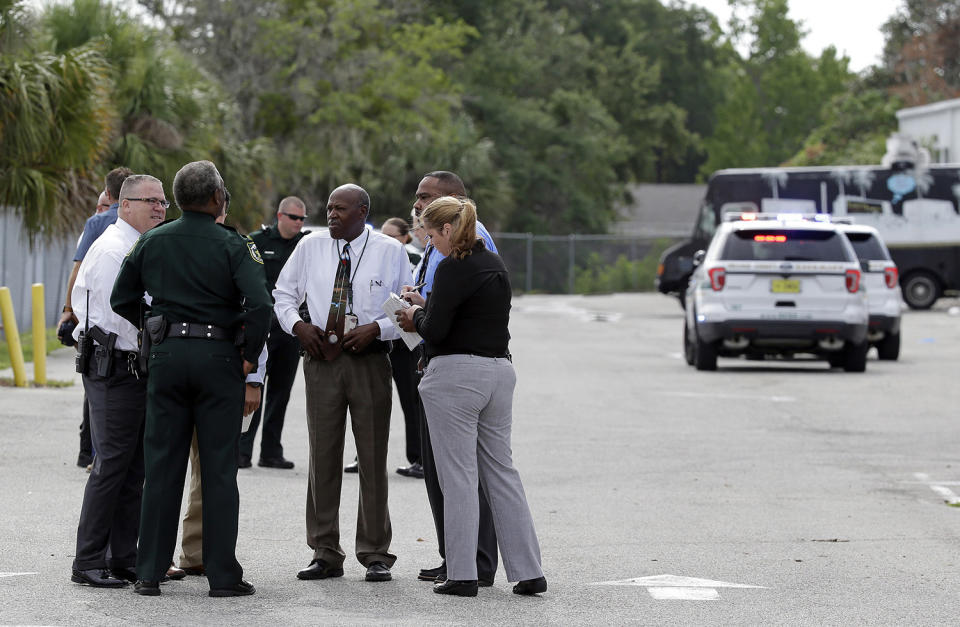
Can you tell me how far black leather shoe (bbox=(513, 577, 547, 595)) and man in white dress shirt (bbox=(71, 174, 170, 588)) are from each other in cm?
167

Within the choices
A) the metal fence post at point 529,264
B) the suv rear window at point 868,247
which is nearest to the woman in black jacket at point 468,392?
the suv rear window at point 868,247

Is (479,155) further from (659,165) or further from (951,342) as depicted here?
(659,165)

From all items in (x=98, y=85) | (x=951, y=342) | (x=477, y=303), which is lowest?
(x=951, y=342)

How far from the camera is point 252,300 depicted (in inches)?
270

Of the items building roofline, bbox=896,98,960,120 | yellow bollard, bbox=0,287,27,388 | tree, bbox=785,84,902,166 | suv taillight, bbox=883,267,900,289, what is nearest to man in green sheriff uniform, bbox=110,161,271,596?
yellow bollard, bbox=0,287,27,388

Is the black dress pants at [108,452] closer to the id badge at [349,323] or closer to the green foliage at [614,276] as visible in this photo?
the id badge at [349,323]

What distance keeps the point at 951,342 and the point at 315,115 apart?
20.8 meters

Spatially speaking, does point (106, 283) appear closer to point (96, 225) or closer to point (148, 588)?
point (148, 588)

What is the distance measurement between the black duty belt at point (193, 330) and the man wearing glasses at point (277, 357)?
14.4ft

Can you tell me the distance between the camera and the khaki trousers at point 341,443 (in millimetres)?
7492

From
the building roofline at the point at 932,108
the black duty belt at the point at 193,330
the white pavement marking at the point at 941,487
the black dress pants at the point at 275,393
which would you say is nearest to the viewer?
the black duty belt at the point at 193,330

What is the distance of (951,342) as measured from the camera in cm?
2711

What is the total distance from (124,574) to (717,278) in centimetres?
1358

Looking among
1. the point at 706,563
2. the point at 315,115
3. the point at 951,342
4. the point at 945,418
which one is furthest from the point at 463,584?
the point at 315,115
